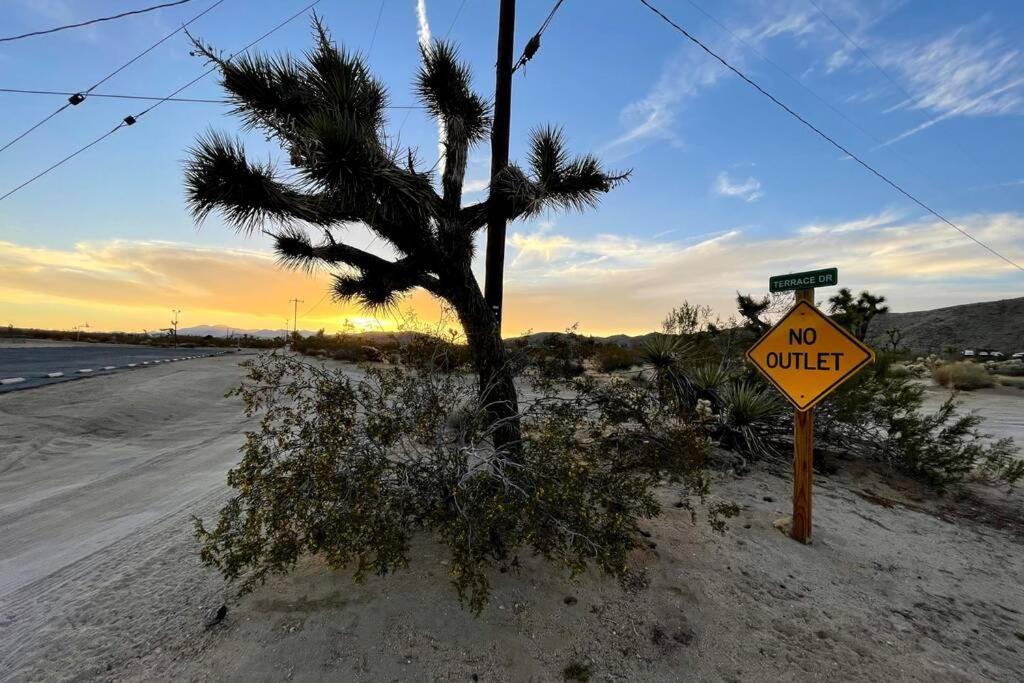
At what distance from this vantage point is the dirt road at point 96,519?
8.38 feet

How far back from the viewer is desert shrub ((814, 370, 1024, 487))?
5.54 m

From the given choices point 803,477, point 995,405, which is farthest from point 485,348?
point 995,405

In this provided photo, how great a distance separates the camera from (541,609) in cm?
281

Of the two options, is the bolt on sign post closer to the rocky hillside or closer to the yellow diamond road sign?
the yellow diamond road sign

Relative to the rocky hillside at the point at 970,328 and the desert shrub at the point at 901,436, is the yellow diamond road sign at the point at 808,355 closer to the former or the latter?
the desert shrub at the point at 901,436

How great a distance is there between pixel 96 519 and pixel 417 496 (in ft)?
11.2

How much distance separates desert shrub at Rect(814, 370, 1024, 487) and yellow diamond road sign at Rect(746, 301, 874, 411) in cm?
264

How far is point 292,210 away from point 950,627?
5620mm

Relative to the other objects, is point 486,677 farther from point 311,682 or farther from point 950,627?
point 950,627

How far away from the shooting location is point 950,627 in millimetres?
2883

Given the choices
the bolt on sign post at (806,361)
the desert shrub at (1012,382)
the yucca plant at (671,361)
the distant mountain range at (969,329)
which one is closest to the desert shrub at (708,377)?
the yucca plant at (671,361)

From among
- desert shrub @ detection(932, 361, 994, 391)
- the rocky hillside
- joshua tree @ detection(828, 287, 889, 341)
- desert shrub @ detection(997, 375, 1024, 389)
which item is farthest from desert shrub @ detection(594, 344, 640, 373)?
the rocky hillside

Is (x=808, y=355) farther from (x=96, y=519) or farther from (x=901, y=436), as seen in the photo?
(x=96, y=519)

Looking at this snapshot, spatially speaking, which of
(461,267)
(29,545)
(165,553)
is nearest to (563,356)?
(461,267)
